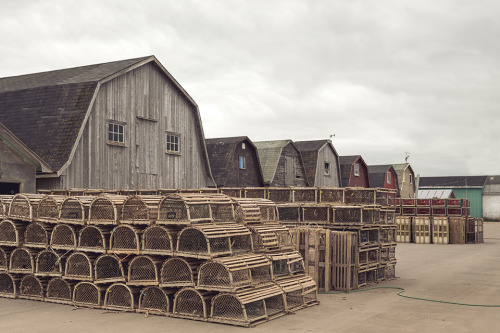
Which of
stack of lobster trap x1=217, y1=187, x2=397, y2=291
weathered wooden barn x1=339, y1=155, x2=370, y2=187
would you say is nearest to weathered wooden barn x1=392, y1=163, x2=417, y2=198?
weathered wooden barn x1=339, y1=155, x2=370, y2=187

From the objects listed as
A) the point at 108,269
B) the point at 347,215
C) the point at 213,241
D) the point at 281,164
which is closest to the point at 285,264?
the point at 213,241

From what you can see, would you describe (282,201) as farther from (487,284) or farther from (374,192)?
(487,284)

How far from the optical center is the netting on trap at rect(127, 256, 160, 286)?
477 inches

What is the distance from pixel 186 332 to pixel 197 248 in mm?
2648

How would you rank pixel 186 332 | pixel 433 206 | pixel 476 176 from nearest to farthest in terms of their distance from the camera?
1. pixel 186 332
2. pixel 433 206
3. pixel 476 176

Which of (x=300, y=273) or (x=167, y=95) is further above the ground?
(x=167, y=95)

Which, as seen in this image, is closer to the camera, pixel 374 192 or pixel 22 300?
pixel 22 300

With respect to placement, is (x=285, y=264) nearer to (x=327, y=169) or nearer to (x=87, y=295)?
(x=87, y=295)

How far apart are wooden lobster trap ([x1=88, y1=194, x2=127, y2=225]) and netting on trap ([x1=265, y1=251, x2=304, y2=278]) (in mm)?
3750

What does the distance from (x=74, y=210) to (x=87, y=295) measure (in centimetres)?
216

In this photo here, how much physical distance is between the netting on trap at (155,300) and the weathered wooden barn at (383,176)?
51663 mm

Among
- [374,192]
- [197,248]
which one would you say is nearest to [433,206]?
[374,192]

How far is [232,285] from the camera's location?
36.7 feet

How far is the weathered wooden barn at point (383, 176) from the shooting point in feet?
204
